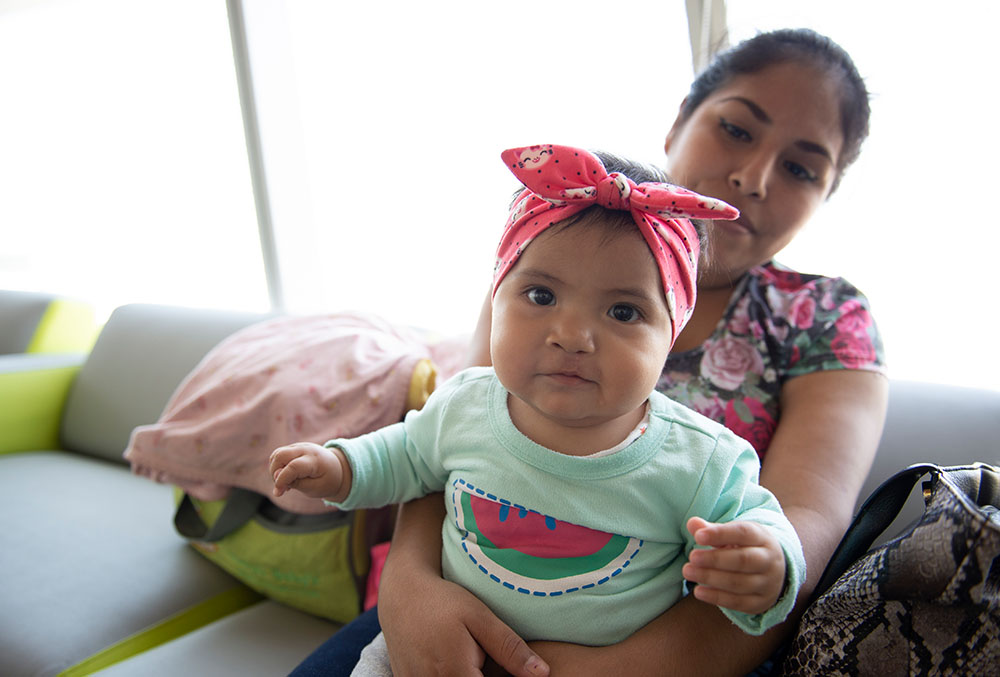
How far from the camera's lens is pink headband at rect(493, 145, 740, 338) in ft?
2.36

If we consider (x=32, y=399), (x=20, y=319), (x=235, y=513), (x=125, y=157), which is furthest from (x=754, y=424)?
(x=125, y=157)

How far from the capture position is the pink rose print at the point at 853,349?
1.00 meters

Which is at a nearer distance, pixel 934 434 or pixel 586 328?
pixel 586 328

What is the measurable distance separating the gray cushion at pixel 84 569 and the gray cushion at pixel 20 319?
3.53ft

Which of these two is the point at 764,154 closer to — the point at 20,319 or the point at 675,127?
the point at 675,127

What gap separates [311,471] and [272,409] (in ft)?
1.90

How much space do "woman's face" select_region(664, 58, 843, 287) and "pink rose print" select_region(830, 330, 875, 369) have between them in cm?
19

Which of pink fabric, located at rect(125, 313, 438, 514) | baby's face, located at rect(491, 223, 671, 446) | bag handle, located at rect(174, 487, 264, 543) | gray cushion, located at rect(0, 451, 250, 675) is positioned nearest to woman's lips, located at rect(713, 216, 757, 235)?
baby's face, located at rect(491, 223, 671, 446)

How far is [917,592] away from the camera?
1.99 feet

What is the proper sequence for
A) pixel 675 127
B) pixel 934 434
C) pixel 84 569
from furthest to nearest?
pixel 84 569 → pixel 675 127 → pixel 934 434

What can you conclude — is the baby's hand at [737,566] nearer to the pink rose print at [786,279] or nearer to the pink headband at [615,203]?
the pink headband at [615,203]

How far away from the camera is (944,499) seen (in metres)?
0.63

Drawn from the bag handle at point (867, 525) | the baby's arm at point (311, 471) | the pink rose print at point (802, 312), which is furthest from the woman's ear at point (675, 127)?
the baby's arm at point (311, 471)

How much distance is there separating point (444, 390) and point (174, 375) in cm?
157
